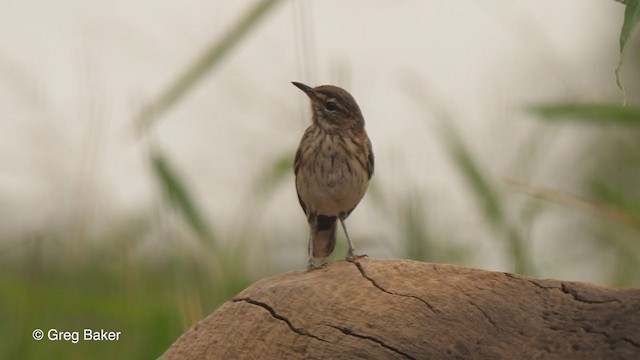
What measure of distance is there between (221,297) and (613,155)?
436 centimetres

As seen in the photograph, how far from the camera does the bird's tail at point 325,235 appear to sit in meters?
7.75

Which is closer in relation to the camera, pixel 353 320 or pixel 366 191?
pixel 353 320

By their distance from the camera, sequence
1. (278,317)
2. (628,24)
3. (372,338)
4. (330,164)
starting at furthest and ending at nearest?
(330,164) < (278,317) < (372,338) < (628,24)

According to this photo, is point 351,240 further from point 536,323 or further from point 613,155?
point 613,155

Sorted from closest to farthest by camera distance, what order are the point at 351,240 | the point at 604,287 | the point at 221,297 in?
the point at 604,287 < the point at 221,297 < the point at 351,240

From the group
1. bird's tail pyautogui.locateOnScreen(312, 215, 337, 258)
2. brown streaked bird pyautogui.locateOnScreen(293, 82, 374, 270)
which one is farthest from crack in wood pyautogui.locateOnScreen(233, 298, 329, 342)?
bird's tail pyautogui.locateOnScreen(312, 215, 337, 258)

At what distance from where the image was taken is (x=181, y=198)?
18.8 ft

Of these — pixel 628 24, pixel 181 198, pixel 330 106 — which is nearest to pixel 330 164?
pixel 330 106

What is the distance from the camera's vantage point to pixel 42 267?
589 cm

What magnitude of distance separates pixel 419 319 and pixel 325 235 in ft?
9.08

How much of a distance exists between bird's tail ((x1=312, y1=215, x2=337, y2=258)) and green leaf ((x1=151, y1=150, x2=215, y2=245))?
2.02 meters

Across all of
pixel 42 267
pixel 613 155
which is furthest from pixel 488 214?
pixel 613 155

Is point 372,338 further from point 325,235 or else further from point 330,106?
point 330,106

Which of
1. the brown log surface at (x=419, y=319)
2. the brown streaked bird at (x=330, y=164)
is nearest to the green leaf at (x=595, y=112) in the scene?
the brown log surface at (x=419, y=319)
